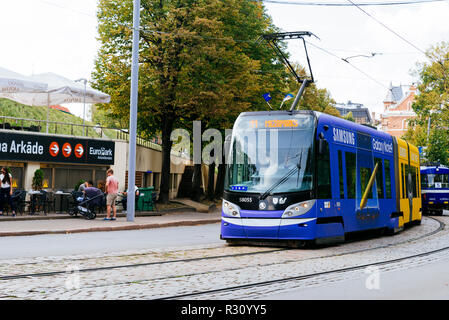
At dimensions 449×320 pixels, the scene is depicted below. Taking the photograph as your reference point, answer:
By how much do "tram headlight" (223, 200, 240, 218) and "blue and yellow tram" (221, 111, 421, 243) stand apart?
0.07ft

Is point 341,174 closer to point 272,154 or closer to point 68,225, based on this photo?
point 272,154

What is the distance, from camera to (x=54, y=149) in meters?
25.7

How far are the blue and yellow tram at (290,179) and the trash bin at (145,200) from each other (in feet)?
46.9

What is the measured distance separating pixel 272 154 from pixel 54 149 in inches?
580

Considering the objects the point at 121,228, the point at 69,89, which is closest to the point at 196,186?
the point at 69,89

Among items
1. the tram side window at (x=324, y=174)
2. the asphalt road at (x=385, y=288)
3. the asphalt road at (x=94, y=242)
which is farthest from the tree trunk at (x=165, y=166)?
the asphalt road at (x=385, y=288)

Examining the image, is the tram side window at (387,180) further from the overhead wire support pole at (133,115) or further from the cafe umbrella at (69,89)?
the cafe umbrella at (69,89)

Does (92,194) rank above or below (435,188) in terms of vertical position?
below

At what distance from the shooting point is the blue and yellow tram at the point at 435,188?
37.3 m

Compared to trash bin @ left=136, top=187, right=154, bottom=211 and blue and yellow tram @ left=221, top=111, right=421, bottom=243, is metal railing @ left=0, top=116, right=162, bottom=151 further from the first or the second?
blue and yellow tram @ left=221, top=111, right=421, bottom=243
